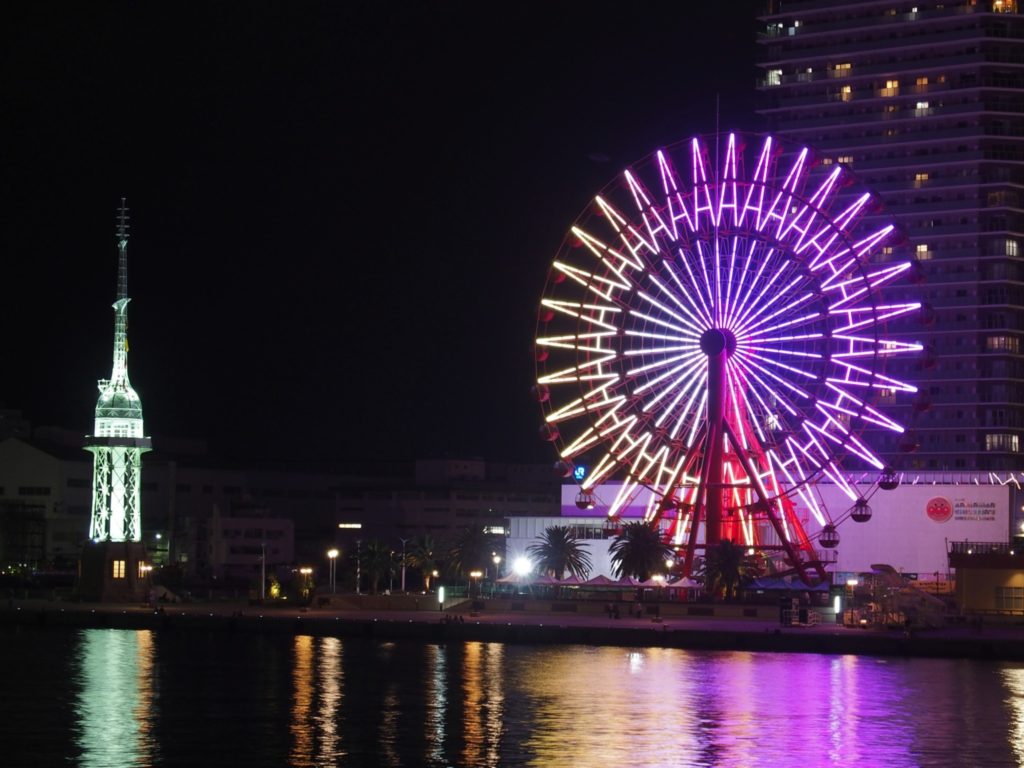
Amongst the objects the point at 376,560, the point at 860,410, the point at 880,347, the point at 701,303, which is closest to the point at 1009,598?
the point at 860,410

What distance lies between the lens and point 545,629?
10694 cm

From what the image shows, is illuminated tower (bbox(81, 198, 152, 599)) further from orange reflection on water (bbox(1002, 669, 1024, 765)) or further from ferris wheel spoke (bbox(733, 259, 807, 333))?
orange reflection on water (bbox(1002, 669, 1024, 765))

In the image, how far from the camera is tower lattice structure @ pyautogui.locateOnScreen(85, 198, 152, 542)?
13075 centimetres

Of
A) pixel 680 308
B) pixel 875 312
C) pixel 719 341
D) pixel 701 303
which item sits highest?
pixel 701 303

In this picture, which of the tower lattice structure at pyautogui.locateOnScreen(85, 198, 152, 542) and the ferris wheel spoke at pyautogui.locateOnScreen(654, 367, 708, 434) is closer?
the ferris wheel spoke at pyautogui.locateOnScreen(654, 367, 708, 434)

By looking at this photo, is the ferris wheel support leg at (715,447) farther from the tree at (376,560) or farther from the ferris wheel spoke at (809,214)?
the tree at (376,560)

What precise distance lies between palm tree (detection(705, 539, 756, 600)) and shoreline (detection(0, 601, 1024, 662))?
11.4 feet

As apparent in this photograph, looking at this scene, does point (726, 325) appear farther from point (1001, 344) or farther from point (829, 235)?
point (1001, 344)

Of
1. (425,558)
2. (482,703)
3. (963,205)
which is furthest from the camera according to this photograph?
(963,205)

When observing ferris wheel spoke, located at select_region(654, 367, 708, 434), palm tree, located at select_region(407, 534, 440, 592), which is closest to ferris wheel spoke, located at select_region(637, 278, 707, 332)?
ferris wheel spoke, located at select_region(654, 367, 708, 434)

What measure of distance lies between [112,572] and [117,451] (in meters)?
8.50

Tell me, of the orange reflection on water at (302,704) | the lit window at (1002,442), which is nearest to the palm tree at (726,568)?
the orange reflection on water at (302,704)

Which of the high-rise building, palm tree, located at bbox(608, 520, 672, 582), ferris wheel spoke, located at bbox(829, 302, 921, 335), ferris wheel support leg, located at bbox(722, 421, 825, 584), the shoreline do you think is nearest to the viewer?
the shoreline

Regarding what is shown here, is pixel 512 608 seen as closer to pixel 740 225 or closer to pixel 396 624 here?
pixel 396 624
